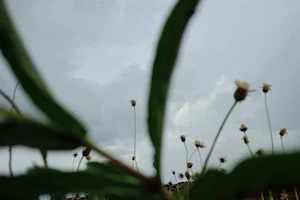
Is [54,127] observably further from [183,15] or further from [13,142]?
[183,15]

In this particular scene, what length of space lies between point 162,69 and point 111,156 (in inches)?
3.2

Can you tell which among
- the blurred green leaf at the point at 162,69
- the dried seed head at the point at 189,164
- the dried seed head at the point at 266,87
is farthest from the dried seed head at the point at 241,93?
the dried seed head at the point at 189,164

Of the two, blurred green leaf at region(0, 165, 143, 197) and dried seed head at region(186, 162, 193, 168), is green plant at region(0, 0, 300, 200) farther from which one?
dried seed head at region(186, 162, 193, 168)

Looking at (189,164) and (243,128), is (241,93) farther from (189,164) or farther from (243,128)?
(189,164)

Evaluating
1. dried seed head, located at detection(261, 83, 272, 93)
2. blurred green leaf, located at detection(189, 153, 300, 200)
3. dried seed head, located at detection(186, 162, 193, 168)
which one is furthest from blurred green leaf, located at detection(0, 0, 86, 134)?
dried seed head, located at detection(186, 162, 193, 168)

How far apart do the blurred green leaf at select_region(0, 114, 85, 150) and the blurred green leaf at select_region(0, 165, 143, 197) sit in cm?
2

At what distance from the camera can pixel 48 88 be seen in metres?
0.29

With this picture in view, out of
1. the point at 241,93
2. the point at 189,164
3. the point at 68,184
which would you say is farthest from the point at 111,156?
the point at 189,164

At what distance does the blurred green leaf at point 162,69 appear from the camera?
0.30 meters

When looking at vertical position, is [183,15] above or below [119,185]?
above

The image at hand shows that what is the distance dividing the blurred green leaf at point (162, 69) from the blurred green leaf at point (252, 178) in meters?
0.04

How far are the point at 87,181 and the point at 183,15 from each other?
15cm

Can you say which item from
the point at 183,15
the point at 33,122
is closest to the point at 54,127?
the point at 33,122

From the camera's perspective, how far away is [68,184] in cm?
30
